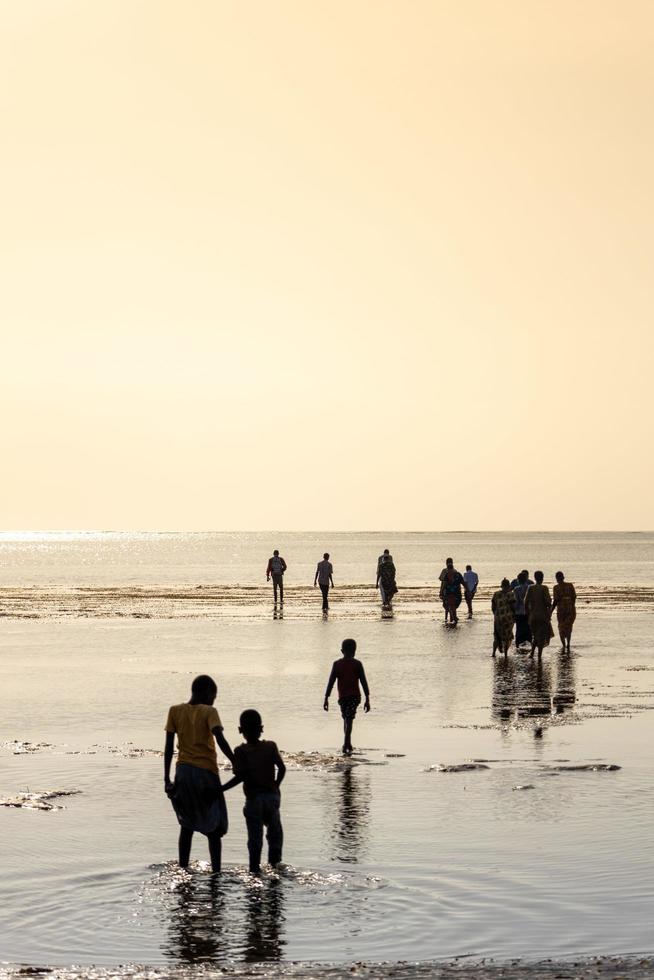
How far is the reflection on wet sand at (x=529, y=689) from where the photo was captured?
67.7 ft

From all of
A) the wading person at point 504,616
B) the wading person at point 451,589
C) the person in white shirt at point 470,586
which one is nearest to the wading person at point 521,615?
the wading person at point 504,616

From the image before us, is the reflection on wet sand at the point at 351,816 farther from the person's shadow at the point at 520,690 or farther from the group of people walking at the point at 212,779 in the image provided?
the person's shadow at the point at 520,690

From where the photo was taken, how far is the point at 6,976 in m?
8.52

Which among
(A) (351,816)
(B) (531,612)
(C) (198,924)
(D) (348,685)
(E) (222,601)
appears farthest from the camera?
(E) (222,601)

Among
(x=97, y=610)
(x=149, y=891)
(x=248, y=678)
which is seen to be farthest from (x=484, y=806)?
(x=97, y=610)

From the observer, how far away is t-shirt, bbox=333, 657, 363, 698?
56.3 feet

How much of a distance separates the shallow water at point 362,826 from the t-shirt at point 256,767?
69 centimetres

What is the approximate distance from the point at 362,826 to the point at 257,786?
1969mm

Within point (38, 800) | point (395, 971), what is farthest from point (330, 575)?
point (395, 971)

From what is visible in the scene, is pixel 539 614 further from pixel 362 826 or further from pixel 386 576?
pixel 386 576

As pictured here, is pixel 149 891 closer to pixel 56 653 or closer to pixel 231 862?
pixel 231 862

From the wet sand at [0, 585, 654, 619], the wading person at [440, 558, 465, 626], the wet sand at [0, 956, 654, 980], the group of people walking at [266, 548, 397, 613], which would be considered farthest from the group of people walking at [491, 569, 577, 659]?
the wet sand at [0, 956, 654, 980]

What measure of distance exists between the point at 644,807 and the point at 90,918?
5.96 meters

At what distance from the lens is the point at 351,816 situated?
43.8ft
